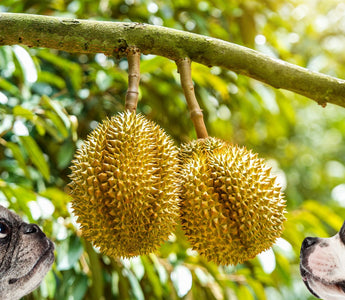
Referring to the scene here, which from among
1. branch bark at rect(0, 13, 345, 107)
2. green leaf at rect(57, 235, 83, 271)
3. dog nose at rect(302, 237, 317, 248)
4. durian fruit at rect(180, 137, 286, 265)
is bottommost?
green leaf at rect(57, 235, 83, 271)

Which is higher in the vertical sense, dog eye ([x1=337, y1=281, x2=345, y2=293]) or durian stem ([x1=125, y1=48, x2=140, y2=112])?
durian stem ([x1=125, y1=48, x2=140, y2=112])

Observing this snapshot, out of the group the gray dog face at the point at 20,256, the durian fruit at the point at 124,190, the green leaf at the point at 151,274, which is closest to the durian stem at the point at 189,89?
the durian fruit at the point at 124,190

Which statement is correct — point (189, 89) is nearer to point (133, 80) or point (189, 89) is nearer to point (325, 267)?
point (133, 80)

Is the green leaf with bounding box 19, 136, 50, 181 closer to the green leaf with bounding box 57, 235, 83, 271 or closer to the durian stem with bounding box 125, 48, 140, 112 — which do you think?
the green leaf with bounding box 57, 235, 83, 271

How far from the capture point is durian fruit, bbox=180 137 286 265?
3.42 feet

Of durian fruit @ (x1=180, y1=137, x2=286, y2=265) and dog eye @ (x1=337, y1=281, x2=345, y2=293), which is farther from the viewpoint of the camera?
durian fruit @ (x1=180, y1=137, x2=286, y2=265)

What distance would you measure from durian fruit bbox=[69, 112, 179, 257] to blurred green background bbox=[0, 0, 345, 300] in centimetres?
46

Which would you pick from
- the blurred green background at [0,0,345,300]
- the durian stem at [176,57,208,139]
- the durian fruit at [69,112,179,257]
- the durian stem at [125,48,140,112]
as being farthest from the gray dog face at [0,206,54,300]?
the blurred green background at [0,0,345,300]

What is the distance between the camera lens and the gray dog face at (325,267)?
33.2 inches

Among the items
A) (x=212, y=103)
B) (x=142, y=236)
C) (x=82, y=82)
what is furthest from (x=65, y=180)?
(x=142, y=236)

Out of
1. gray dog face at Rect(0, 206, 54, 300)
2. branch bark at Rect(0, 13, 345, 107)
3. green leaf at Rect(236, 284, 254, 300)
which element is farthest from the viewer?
green leaf at Rect(236, 284, 254, 300)

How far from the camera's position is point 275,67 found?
3.38 feet

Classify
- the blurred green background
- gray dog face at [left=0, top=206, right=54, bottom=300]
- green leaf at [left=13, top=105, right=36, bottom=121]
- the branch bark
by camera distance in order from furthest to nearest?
the blurred green background
green leaf at [left=13, top=105, right=36, bottom=121]
the branch bark
gray dog face at [left=0, top=206, right=54, bottom=300]

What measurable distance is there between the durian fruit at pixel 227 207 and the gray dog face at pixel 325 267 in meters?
0.18
